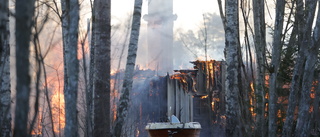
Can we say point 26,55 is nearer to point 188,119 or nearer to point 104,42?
point 104,42

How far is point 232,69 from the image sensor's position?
10.6 meters

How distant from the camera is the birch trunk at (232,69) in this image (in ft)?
34.1

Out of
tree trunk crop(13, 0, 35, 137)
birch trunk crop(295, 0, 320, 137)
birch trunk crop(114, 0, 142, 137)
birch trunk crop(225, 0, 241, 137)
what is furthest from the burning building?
tree trunk crop(13, 0, 35, 137)

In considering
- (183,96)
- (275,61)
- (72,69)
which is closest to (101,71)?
(275,61)

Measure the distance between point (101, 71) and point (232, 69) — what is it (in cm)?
315

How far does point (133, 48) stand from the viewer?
458 inches

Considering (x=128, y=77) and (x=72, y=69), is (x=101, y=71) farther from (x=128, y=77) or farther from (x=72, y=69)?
(x=72, y=69)

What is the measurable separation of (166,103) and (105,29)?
1696 centimetres

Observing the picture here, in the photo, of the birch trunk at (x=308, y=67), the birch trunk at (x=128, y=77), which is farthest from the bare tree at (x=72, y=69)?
the birch trunk at (x=128, y=77)

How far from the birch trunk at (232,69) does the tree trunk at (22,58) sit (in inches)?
332

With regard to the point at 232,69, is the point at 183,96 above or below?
below

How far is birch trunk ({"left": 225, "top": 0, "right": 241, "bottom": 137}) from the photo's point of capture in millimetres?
10383

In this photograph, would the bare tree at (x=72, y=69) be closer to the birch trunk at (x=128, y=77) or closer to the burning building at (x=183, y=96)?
the birch trunk at (x=128, y=77)

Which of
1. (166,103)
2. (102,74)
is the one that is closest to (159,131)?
(102,74)
